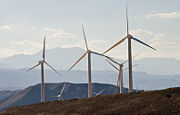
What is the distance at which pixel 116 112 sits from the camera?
39.2m

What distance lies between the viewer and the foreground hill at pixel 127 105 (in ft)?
121

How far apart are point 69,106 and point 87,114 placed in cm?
898

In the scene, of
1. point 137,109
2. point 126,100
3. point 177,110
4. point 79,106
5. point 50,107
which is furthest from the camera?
point 50,107

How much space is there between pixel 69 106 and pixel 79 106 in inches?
110

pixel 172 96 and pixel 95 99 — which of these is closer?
pixel 172 96

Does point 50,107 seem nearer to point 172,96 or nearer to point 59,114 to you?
point 59,114

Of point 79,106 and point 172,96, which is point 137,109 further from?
→ point 79,106

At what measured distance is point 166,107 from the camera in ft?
119

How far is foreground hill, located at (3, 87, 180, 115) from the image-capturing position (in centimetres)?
3673

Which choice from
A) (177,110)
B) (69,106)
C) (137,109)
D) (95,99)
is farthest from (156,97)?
(69,106)

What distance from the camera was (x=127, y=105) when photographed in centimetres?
4091

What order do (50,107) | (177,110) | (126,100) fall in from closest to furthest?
(177,110), (126,100), (50,107)

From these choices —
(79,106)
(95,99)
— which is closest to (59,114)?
(79,106)

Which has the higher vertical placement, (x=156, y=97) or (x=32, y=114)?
(x=156, y=97)
